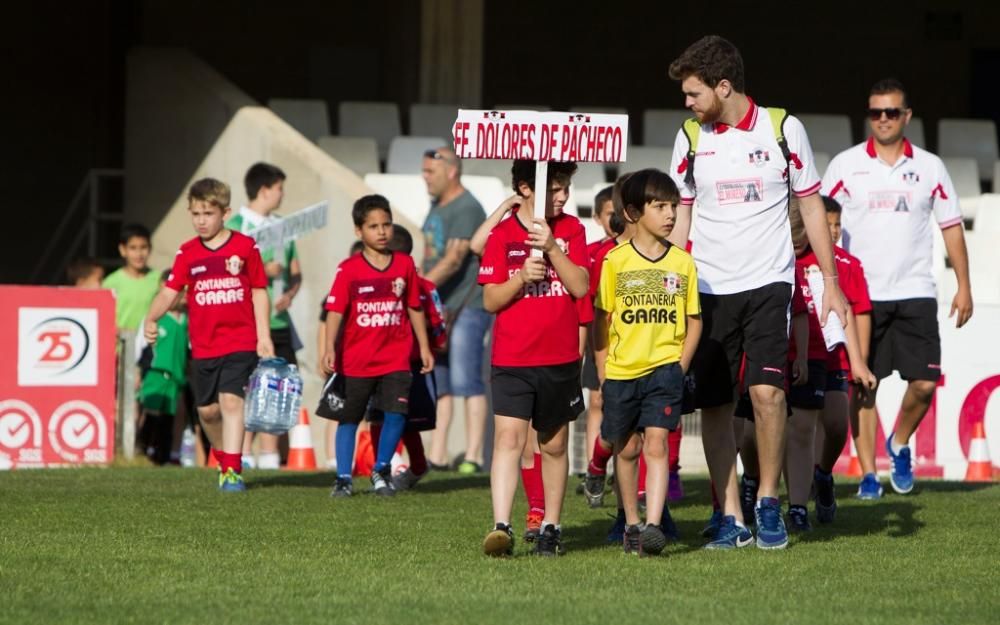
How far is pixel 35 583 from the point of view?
6758 millimetres

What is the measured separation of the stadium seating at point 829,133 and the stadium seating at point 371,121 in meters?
4.53

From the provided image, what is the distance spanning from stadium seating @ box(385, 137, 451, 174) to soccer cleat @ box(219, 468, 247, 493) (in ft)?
25.5

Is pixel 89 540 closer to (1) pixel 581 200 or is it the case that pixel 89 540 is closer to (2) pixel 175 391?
(2) pixel 175 391

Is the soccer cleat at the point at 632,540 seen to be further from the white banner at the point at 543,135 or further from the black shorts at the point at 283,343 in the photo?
the black shorts at the point at 283,343

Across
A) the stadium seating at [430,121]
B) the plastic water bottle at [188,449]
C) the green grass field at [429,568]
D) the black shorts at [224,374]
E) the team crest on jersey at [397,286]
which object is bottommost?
the plastic water bottle at [188,449]

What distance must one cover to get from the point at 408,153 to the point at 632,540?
10.7m

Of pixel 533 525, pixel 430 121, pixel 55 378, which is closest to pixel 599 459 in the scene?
pixel 533 525

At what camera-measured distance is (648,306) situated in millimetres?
7535

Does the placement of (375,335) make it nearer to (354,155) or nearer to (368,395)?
(368,395)

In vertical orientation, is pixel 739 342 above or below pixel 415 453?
above

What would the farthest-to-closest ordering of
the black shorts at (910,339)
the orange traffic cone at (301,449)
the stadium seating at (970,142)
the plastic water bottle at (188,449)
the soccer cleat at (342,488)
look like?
the stadium seating at (970,142)
the plastic water bottle at (188,449)
the orange traffic cone at (301,449)
the black shorts at (910,339)
the soccer cleat at (342,488)

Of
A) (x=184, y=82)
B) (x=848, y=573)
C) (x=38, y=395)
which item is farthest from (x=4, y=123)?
(x=848, y=573)

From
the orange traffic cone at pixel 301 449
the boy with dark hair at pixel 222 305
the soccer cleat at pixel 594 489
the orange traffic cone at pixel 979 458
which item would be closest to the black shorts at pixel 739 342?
the soccer cleat at pixel 594 489

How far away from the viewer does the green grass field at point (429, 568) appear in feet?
20.4
